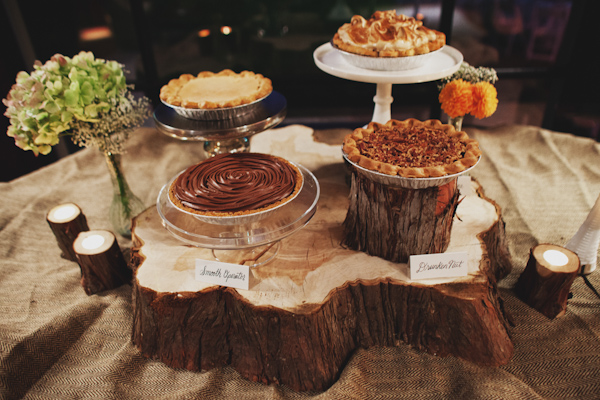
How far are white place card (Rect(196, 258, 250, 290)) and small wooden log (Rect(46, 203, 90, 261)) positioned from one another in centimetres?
98

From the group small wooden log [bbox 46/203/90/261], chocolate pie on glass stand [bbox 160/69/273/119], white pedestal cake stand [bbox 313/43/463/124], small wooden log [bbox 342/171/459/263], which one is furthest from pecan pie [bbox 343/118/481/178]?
small wooden log [bbox 46/203/90/261]

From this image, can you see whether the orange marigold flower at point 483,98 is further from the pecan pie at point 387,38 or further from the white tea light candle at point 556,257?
the white tea light candle at point 556,257

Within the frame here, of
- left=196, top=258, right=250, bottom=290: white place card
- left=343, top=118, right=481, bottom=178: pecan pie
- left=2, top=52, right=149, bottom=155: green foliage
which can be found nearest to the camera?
left=343, top=118, right=481, bottom=178: pecan pie

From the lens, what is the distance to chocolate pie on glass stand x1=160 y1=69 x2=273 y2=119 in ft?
6.42

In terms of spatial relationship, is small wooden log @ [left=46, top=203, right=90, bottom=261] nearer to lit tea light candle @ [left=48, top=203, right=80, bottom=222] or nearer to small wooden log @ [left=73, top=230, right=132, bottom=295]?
lit tea light candle @ [left=48, top=203, right=80, bottom=222]

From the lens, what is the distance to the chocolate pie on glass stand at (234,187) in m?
1.50

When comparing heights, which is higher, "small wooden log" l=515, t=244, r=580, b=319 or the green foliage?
the green foliage

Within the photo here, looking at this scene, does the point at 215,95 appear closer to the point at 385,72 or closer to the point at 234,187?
the point at 234,187

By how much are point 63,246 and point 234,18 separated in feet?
6.81

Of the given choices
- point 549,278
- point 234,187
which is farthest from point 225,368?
point 549,278

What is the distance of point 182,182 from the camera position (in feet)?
5.42

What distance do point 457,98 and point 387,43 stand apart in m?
0.39

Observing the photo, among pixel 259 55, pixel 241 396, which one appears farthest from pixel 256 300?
pixel 259 55

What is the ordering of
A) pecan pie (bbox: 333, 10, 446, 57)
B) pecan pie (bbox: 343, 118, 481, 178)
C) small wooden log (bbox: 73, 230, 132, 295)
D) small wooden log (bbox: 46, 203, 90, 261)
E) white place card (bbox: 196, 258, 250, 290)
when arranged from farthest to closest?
small wooden log (bbox: 46, 203, 90, 261) < small wooden log (bbox: 73, 230, 132, 295) < pecan pie (bbox: 333, 10, 446, 57) < white place card (bbox: 196, 258, 250, 290) < pecan pie (bbox: 343, 118, 481, 178)
